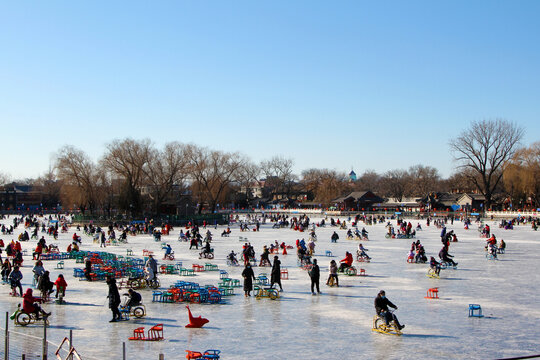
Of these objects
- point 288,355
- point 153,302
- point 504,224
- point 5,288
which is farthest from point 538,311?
point 504,224

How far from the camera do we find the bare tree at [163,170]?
252ft

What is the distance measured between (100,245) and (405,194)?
143 meters

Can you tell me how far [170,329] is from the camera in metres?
14.4

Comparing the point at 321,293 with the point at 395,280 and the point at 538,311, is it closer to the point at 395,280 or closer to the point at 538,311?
the point at 395,280

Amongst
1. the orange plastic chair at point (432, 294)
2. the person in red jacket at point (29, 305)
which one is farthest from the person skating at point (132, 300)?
the orange plastic chair at point (432, 294)

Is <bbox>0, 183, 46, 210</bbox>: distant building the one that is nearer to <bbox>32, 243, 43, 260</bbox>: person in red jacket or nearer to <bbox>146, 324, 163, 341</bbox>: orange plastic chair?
<bbox>32, 243, 43, 260</bbox>: person in red jacket

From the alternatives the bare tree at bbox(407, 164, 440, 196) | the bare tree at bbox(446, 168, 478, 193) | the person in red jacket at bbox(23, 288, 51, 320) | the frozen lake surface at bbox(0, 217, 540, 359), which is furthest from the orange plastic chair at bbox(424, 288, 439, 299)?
the bare tree at bbox(407, 164, 440, 196)

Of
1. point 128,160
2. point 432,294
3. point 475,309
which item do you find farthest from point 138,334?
point 128,160

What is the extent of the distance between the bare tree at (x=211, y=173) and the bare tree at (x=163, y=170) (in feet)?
12.8

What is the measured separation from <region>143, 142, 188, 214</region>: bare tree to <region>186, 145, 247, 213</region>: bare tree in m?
3.91

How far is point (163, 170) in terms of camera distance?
7956 centimetres

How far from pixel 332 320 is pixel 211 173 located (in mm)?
73738

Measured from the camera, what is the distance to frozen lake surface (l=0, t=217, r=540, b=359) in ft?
40.6

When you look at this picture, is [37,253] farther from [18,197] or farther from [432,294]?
[18,197]
